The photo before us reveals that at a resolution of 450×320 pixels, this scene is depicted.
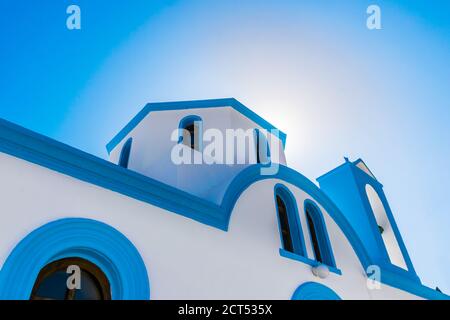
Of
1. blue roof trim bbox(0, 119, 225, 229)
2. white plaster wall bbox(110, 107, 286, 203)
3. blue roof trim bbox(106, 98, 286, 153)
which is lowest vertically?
blue roof trim bbox(0, 119, 225, 229)

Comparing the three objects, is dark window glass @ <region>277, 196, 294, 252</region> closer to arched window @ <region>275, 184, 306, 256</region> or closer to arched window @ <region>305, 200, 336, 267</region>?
arched window @ <region>275, 184, 306, 256</region>

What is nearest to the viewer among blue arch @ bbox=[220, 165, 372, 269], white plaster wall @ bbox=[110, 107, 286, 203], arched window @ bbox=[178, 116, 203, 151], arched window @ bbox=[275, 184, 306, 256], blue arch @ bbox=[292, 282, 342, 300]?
blue arch @ bbox=[292, 282, 342, 300]

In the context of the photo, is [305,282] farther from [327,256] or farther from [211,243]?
[211,243]

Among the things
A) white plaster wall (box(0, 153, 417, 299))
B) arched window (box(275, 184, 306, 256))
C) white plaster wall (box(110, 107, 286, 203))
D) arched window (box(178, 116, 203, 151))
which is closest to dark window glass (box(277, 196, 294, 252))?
arched window (box(275, 184, 306, 256))

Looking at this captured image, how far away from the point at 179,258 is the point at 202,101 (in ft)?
15.9

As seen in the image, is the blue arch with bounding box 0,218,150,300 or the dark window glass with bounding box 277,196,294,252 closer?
the blue arch with bounding box 0,218,150,300

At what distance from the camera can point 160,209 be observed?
475cm

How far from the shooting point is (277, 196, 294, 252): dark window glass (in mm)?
6578

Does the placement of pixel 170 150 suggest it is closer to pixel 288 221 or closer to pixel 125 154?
pixel 125 154

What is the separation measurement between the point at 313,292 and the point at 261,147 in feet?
12.9

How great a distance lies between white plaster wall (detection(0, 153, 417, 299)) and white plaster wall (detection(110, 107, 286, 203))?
1048 mm

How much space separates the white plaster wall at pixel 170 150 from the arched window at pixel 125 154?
0.45 ft

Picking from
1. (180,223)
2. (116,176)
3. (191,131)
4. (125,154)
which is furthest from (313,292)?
(125,154)
